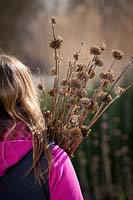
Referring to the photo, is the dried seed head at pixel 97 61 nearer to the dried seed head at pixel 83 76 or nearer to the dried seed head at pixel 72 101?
the dried seed head at pixel 83 76

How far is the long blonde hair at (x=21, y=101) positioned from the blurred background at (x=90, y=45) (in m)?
1.18

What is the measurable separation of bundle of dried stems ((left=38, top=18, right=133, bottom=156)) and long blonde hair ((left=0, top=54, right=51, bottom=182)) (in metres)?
0.16

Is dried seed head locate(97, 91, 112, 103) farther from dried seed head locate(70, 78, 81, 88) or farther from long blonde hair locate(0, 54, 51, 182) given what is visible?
long blonde hair locate(0, 54, 51, 182)

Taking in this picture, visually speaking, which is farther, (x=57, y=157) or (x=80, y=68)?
(x=80, y=68)

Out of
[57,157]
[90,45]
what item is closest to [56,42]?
[57,157]

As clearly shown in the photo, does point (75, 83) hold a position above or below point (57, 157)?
above

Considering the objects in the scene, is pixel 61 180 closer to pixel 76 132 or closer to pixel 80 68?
pixel 76 132

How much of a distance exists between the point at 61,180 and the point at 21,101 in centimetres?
33

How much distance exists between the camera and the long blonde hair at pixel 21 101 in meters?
2.32

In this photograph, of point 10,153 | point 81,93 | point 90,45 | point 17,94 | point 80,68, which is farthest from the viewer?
point 90,45

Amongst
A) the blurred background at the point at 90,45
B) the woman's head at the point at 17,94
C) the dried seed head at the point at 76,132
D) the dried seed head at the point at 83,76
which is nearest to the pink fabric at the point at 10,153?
the woman's head at the point at 17,94

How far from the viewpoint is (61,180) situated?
2316mm

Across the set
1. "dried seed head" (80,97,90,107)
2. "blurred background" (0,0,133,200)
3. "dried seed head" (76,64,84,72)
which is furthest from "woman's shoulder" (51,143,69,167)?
"blurred background" (0,0,133,200)

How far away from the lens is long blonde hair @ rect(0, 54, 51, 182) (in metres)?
2.32
